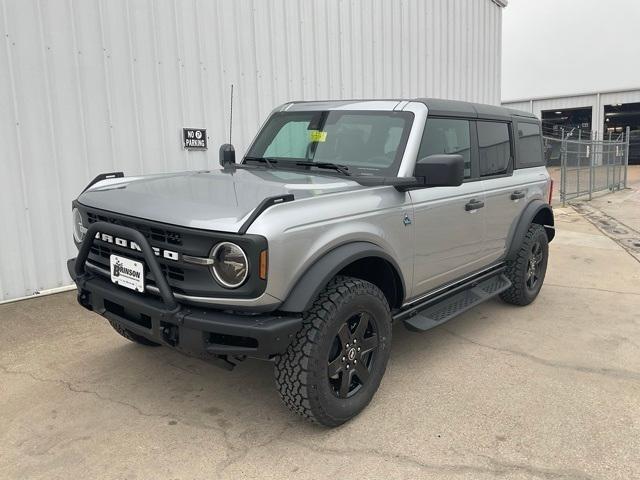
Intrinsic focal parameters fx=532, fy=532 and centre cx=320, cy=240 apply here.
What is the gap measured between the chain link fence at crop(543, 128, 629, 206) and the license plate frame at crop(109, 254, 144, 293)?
11570 millimetres

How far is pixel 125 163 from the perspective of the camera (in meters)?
5.68

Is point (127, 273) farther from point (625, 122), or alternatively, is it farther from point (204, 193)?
point (625, 122)

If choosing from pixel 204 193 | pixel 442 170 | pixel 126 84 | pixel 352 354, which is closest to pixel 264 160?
pixel 204 193

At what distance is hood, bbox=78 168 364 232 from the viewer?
2.54m

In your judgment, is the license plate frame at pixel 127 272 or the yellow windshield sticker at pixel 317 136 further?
the yellow windshield sticker at pixel 317 136

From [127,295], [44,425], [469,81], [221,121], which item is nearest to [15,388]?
[44,425]

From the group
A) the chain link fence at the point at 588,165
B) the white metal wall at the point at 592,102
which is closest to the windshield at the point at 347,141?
the chain link fence at the point at 588,165

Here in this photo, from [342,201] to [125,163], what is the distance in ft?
11.7

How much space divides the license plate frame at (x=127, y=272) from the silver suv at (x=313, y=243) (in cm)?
1

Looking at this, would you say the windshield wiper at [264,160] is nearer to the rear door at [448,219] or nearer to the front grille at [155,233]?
the rear door at [448,219]

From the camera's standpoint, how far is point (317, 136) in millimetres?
3844

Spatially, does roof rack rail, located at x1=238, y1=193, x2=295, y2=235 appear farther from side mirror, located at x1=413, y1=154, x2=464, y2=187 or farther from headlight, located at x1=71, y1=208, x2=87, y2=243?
headlight, located at x1=71, y1=208, x2=87, y2=243

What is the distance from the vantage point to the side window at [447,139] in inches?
144

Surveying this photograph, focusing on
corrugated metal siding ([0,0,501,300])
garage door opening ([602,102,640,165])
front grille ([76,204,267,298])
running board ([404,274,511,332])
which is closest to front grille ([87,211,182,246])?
front grille ([76,204,267,298])
